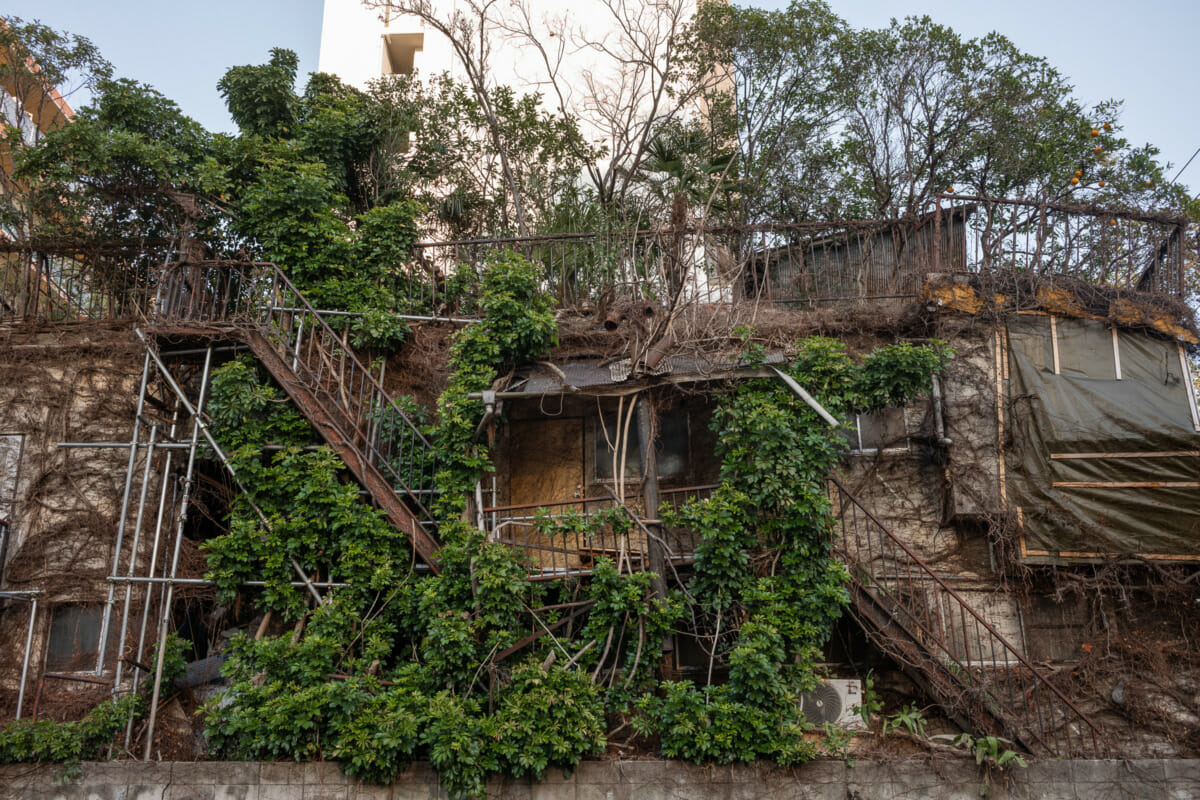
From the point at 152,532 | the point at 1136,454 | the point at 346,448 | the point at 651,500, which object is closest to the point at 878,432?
the point at 1136,454

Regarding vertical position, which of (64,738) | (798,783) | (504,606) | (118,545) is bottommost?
(798,783)

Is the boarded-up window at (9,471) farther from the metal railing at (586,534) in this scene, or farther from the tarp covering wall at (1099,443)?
the tarp covering wall at (1099,443)

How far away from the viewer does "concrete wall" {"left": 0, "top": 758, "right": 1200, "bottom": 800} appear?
812cm

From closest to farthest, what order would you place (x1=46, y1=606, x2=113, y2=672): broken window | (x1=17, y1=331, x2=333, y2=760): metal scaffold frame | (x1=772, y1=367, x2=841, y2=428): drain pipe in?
(x1=772, y1=367, x2=841, y2=428): drain pipe, (x1=17, y1=331, x2=333, y2=760): metal scaffold frame, (x1=46, y1=606, x2=113, y2=672): broken window

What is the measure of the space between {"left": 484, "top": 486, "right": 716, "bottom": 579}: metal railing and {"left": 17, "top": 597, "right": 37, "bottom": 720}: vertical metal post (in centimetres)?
540

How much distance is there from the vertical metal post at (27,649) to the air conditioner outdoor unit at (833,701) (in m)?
8.59

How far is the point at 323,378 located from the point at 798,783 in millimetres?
7208

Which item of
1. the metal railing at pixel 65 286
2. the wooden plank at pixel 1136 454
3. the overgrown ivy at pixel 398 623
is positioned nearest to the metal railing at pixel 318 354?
the overgrown ivy at pixel 398 623

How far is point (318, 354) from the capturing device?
10.9 meters

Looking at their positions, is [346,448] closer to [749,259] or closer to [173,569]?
[173,569]

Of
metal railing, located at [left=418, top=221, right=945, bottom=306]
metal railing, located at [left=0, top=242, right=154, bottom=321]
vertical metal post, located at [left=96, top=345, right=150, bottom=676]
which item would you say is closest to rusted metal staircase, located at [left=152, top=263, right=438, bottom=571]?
vertical metal post, located at [left=96, top=345, right=150, bottom=676]

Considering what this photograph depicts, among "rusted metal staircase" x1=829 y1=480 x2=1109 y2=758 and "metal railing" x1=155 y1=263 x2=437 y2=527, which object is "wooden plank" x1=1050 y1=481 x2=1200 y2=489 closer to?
"rusted metal staircase" x1=829 y1=480 x2=1109 y2=758

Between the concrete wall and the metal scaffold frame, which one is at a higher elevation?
the metal scaffold frame

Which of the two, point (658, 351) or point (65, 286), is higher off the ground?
point (65, 286)
